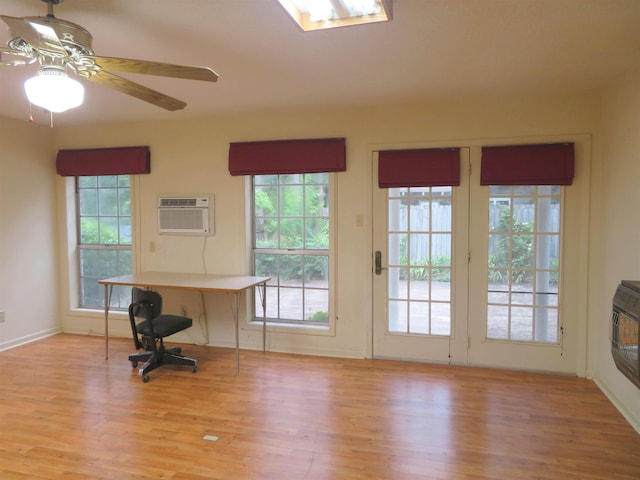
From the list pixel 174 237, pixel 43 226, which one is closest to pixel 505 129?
pixel 174 237

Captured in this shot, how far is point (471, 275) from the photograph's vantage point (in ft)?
12.9

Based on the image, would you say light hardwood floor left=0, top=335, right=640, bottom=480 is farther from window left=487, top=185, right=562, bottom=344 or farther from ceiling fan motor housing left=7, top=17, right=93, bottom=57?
ceiling fan motor housing left=7, top=17, right=93, bottom=57

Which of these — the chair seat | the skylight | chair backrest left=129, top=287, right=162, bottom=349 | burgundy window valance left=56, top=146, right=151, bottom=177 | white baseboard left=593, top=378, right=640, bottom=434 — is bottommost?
white baseboard left=593, top=378, right=640, bottom=434

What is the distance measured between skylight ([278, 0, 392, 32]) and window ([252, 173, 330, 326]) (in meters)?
2.11

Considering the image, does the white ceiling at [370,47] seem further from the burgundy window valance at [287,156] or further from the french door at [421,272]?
the french door at [421,272]

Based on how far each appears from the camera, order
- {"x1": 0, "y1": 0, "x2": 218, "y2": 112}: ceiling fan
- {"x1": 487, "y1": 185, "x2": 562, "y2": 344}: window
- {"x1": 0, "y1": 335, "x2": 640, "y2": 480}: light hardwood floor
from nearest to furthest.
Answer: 1. {"x1": 0, "y1": 0, "x2": 218, "y2": 112}: ceiling fan
2. {"x1": 0, "y1": 335, "x2": 640, "y2": 480}: light hardwood floor
3. {"x1": 487, "y1": 185, "x2": 562, "y2": 344}: window

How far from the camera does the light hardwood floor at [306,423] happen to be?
2404 millimetres

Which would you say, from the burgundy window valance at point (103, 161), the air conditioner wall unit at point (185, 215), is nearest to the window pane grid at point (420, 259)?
the air conditioner wall unit at point (185, 215)

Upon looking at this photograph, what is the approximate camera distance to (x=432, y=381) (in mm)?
3635

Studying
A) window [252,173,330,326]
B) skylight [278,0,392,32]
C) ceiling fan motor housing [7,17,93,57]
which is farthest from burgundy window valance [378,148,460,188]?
ceiling fan motor housing [7,17,93,57]

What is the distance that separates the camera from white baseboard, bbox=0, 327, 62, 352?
14.7 ft

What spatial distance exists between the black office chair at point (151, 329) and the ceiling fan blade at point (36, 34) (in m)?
2.23

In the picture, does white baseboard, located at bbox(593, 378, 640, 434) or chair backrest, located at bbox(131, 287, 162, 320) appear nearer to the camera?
white baseboard, located at bbox(593, 378, 640, 434)

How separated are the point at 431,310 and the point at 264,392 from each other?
5.81 feet
